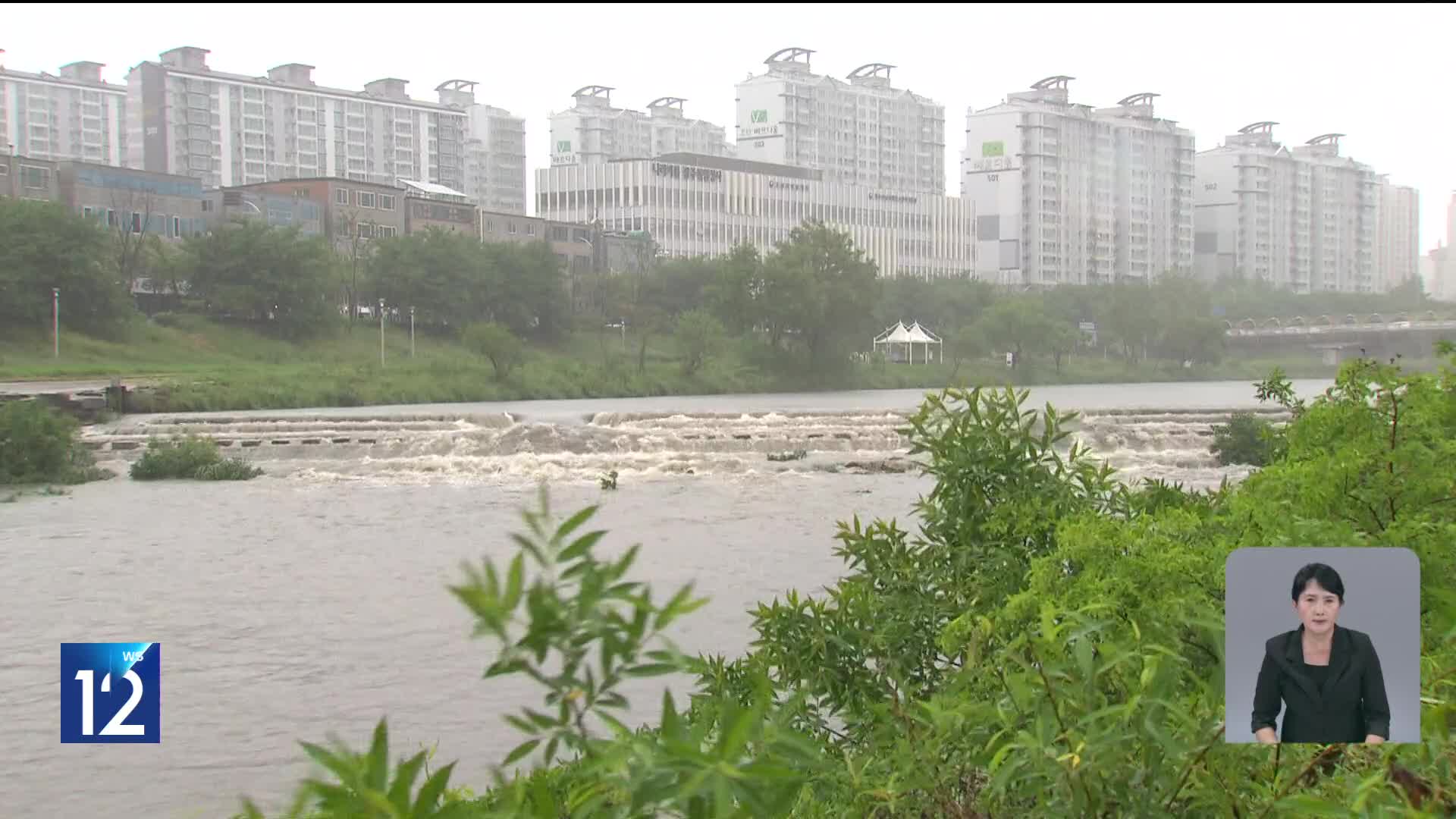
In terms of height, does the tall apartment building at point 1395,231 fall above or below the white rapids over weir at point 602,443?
above

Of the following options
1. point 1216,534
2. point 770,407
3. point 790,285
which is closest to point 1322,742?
point 1216,534

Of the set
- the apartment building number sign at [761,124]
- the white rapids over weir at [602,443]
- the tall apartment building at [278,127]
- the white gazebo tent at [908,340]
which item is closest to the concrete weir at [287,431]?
the white rapids over weir at [602,443]

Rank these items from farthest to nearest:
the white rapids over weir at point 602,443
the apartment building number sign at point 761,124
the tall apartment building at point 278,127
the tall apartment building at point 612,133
Answer: 1. the tall apartment building at point 612,133
2. the apartment building number sign at point 761,124
3. the tall apartment building at point 278,127
4. the white rapids over weir at point 602,443

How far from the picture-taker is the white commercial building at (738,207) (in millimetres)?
95125

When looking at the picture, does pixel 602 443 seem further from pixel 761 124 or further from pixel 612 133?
pixel 612 133

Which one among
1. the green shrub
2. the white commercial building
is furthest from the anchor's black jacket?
the white commercial building

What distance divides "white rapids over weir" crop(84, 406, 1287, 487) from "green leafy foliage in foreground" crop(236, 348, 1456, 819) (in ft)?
54.2

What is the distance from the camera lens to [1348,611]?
1283 millimetres

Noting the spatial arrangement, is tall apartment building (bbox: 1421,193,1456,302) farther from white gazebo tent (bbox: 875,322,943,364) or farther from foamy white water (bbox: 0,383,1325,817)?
white gazebo tent (bbox: 875,322,943,364)

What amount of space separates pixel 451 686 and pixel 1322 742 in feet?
25.9

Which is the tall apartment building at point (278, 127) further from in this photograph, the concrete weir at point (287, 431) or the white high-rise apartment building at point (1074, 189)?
the concrete weir at point (287, 431)

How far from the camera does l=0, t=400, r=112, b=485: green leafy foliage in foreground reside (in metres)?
21.1

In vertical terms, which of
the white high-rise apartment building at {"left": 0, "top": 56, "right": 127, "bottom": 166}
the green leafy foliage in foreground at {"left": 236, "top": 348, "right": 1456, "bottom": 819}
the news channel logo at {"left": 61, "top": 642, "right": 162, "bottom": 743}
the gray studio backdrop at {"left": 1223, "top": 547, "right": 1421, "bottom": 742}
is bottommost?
the news channel logo at {"left": 61, "top": 642, "right": 162, "bottom": 743}

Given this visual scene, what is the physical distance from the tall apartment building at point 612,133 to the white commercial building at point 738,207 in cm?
2996
